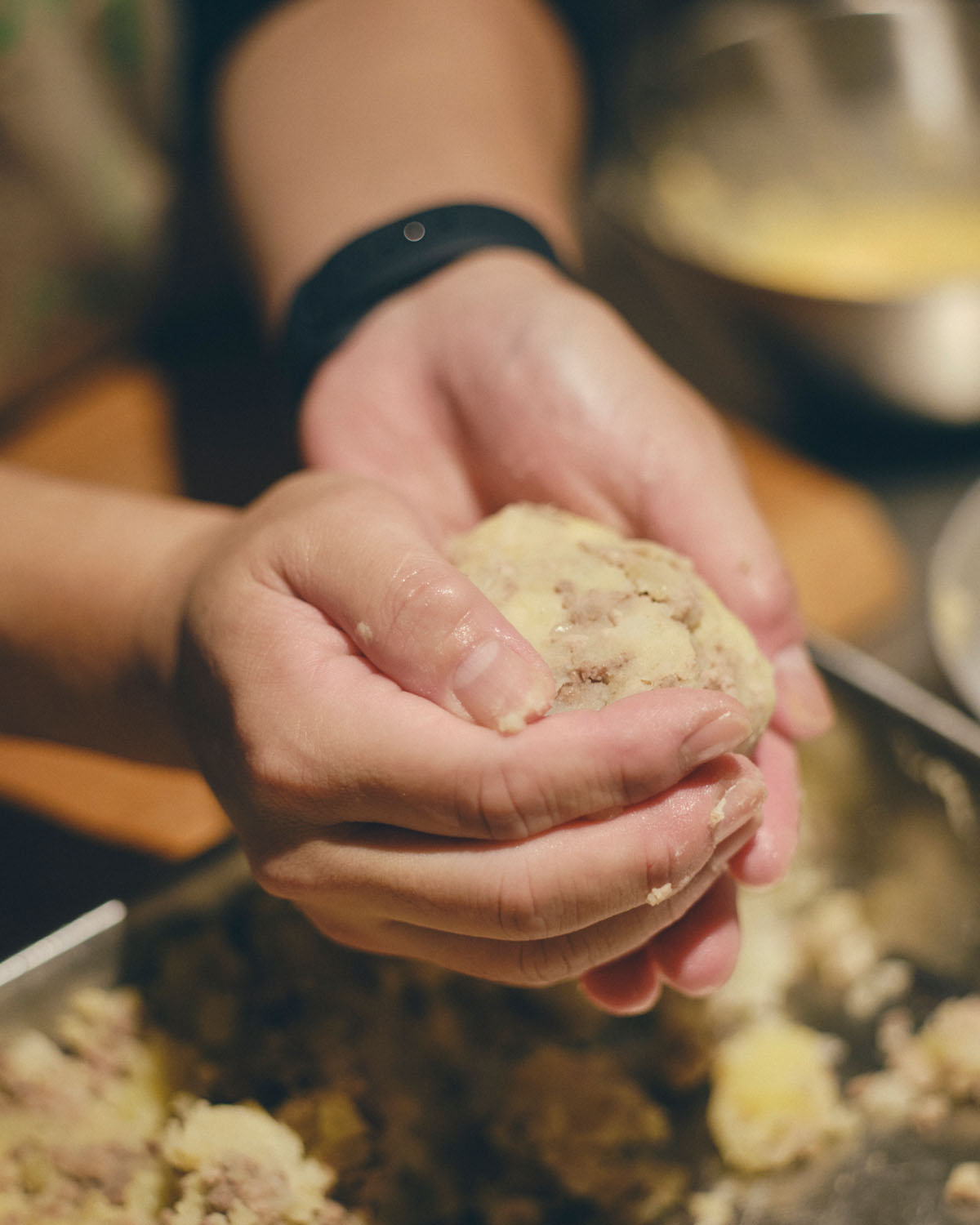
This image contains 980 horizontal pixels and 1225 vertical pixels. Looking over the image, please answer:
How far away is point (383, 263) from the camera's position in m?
1.21

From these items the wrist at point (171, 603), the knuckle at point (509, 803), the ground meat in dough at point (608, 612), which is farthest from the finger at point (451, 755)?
the wrist at point (171, 603)

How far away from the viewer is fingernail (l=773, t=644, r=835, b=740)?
90 cm

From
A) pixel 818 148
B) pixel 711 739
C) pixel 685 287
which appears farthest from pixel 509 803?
pixel 818 148

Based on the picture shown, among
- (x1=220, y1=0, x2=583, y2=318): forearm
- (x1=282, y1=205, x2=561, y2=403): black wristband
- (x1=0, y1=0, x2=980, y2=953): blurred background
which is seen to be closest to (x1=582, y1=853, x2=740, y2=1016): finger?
(x1=0, y1=0, x2=980, y2=953): blurred background

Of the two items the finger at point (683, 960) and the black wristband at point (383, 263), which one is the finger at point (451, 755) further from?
the black wristband at point (383, 263)

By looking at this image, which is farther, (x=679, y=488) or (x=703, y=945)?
(x=679, y=488)

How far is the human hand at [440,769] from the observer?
622 millimetres

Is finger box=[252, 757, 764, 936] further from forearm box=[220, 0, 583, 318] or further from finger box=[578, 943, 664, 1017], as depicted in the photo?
forearm box=[220, 0, 583, 318]

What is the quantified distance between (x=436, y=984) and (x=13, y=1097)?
0.39 metres

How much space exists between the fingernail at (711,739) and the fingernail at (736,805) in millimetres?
38

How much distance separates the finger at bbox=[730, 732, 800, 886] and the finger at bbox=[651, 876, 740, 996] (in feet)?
0.08

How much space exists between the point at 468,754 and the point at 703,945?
0.31 metres

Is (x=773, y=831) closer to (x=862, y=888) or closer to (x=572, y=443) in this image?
(x=862, y=888)

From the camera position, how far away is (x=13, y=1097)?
84 centimetres
